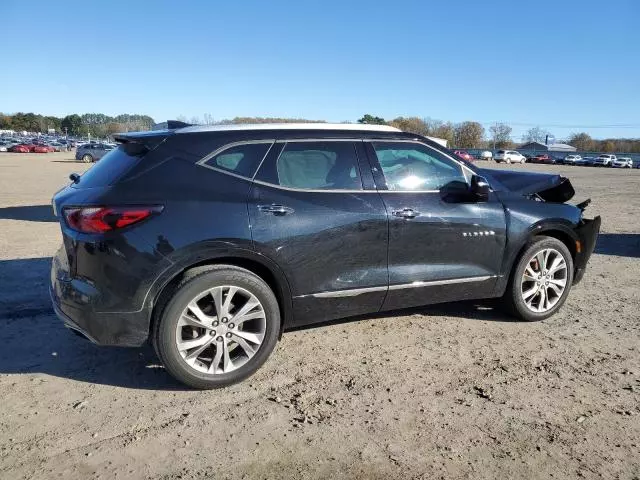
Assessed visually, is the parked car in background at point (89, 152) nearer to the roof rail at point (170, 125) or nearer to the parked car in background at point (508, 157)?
the roof rail at point (170, 125)

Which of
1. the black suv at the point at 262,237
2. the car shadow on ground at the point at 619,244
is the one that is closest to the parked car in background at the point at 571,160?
the car shadow on ground at the point at 619,244

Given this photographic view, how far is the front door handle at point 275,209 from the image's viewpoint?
11.5ft

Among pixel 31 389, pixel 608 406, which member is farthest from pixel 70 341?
pixel 608 406

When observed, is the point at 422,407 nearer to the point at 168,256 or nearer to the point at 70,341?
the point at 168,256

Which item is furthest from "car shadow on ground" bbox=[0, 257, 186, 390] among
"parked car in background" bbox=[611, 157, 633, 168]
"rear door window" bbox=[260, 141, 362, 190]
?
"parked car in background" bbox=[611, 157, 633, 168]

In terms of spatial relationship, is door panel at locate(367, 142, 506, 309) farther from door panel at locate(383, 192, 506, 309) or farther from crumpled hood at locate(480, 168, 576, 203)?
crumpled hood at locate(480, 168, 576, 203)

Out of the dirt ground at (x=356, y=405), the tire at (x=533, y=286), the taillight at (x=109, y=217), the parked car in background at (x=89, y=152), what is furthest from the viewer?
the parked car in background at (x=89, y=152)

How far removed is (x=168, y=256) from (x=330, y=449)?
1.52 meters

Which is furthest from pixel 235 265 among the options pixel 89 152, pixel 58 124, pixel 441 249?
pixel 58 124

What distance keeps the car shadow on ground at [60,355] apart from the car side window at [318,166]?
65.6 inches

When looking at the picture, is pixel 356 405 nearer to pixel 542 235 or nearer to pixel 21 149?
pixel 542 235

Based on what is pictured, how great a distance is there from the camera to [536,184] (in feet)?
16.3

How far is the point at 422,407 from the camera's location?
3209 millimetres

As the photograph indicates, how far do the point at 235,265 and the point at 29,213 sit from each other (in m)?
9.54
